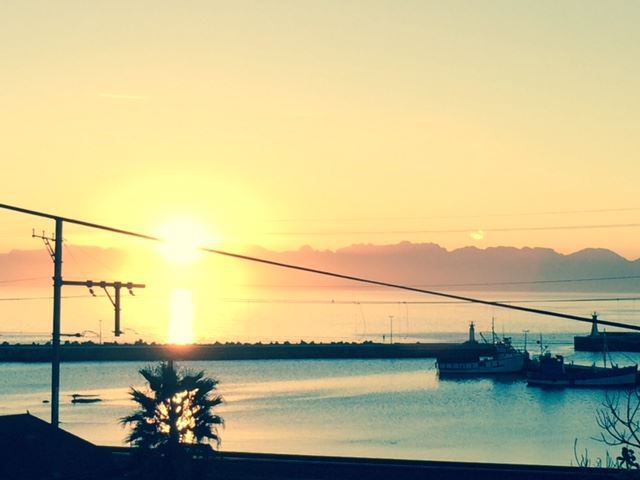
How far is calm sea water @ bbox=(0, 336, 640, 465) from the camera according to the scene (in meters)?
76.9

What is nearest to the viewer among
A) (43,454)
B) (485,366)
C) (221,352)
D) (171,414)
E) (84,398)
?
(43,454)

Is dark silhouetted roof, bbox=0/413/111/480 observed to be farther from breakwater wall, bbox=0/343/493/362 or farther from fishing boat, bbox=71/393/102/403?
breakwater wall, bbox=0/343/493/362

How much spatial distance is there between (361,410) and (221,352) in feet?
230

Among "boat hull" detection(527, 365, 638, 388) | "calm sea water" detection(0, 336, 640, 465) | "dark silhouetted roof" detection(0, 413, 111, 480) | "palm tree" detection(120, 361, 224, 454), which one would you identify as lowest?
"calm sea water" detection(0, 336, 640, 465)

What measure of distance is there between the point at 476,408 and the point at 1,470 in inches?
3284

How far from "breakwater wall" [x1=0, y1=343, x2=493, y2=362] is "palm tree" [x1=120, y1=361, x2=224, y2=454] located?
13566 centimetres

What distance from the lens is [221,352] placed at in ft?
554

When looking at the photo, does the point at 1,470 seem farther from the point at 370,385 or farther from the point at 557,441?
the point at 370,385

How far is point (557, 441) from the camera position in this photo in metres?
81.8

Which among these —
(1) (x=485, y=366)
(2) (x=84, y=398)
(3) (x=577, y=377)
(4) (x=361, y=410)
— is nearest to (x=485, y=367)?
(1) (x=485, y=366)

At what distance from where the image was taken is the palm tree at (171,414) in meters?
Answer: 26.9

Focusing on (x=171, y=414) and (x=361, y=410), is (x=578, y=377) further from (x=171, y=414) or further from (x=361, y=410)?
(x=171, y=414)

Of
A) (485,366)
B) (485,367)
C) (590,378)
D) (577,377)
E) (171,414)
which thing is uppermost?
(171,414)

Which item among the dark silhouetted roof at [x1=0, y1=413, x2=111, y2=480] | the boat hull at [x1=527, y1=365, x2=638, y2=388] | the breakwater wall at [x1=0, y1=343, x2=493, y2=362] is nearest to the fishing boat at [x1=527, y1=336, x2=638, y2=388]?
the boat hull at [x1=527, y1=365, x2=638, y2=388]
